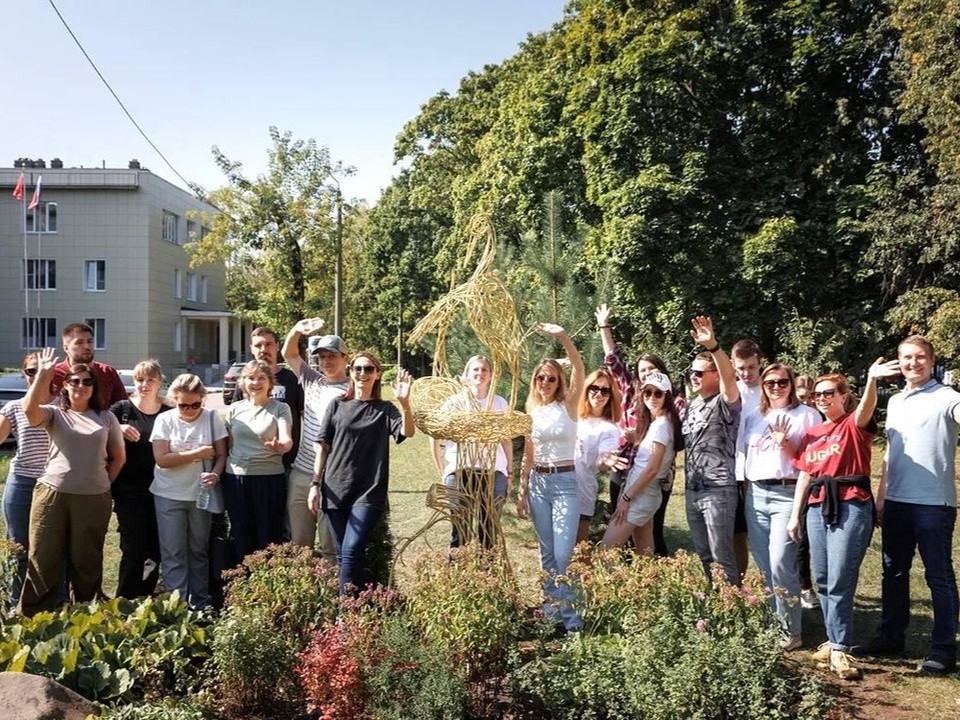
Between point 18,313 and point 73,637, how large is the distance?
37.9 m

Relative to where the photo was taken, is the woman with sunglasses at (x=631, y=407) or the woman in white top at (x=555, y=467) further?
the woman with sunglasses at (x=631, y=407)

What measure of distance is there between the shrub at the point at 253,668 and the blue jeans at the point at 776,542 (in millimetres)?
2832

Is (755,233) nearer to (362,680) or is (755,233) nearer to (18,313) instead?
(362,680)

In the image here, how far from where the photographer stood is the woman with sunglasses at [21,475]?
16.4 feet

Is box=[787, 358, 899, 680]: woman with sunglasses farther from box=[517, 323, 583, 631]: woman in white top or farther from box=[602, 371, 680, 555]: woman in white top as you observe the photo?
box=[517, 323, 583, 631]: woman in white top

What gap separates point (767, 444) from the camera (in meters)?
4.75

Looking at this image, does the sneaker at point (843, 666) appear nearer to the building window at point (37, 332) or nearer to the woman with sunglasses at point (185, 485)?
the woman with sunglasses at point (185, 485)

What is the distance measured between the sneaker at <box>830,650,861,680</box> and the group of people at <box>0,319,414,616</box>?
110 inches

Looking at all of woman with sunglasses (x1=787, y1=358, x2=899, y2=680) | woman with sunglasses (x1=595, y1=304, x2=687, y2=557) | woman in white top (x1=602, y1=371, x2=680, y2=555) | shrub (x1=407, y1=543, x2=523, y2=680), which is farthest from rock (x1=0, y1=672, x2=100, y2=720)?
woman with sunglasses (x1=787, y1=358, x2=899, y2=680)

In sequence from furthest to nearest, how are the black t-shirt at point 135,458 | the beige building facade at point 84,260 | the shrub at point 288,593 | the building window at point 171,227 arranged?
the building window at point 171,227
the beige building facade at point 84,260
the black t-shirt at point 135,458
the shrub at point 288,593

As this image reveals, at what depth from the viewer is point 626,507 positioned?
5145 millimetres

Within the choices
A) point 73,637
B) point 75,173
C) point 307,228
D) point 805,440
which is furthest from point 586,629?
point 75,173

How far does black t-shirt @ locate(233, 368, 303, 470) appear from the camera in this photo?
5.33 meters

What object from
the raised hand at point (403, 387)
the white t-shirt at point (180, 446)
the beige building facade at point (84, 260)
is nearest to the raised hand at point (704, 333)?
the raised hand at point (403, 387)
